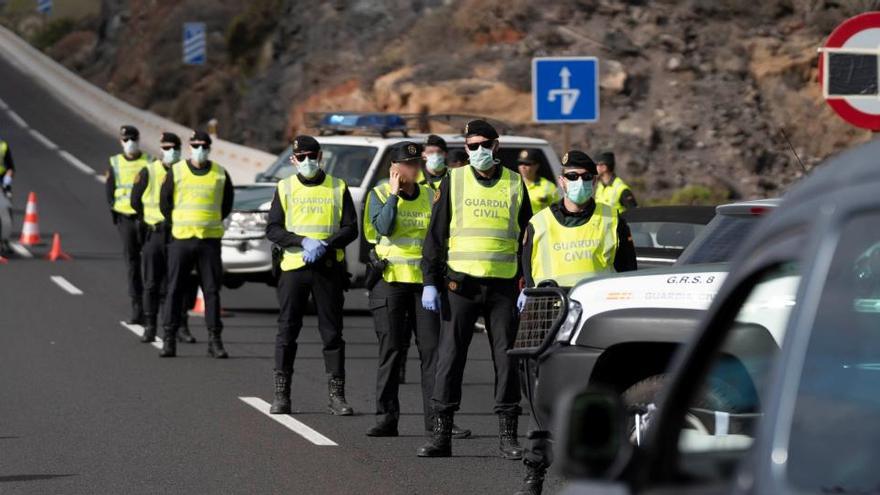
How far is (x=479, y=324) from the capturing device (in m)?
18.1

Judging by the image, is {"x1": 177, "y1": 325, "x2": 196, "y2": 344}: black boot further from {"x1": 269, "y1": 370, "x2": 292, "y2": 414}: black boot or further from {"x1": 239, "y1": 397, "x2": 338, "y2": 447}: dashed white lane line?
{"x1": 269, "y1": 370, "x2": 292, "y2": 414}: black boot

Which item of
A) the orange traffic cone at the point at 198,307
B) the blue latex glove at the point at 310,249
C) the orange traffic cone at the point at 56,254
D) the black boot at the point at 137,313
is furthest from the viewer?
the orange traffic cone at the point at 56,254

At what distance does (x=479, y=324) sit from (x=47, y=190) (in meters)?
20.6

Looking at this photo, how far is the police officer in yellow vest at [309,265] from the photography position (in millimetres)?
11789

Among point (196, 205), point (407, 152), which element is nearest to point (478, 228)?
point (407, 152)

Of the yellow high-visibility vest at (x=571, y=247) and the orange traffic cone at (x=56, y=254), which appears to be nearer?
the yellow high-visibility vest at (x=571, y=247)

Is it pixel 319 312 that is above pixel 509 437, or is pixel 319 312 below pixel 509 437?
above

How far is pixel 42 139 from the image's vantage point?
166 feet

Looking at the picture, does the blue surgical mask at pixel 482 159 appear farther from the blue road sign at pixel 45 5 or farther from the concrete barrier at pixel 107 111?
the blue road sign at pixel 45 5

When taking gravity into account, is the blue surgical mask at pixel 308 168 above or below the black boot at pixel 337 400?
above

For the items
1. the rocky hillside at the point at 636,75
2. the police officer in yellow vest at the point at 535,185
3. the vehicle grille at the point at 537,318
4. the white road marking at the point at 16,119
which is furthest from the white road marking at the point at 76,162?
the vehicle grille at the point at 537,318

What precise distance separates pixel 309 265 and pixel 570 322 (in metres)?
4.21

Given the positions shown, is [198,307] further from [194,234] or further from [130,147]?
[194,234]

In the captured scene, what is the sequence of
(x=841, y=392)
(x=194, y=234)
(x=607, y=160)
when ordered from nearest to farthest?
(x=841, y=392) < (x=194, y=234) < (x=607, y=160)
